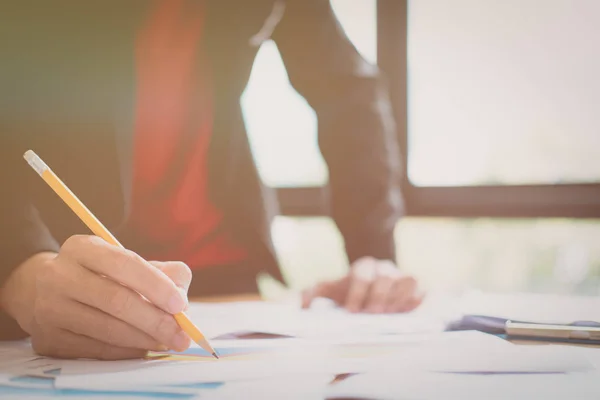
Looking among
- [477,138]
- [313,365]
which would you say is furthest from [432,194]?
[313,365]

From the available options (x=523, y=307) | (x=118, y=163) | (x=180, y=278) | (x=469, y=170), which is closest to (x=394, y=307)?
(x=523, y=307)

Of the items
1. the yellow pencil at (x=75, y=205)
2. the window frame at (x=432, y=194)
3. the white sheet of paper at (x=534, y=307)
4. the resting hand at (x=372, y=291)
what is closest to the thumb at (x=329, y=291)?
the resting hand at (x=372, y=291)

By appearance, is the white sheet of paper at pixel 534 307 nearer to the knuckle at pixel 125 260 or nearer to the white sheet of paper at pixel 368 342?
the white sheet of paper at pixel 368 342

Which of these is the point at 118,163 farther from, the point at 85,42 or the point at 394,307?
the point at 394,307

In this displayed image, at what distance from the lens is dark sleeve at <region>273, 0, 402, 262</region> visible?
68 cm

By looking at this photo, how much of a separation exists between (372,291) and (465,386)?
0.23m

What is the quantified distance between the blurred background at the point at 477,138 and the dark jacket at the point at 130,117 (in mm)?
39

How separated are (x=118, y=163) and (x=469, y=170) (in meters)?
0.59

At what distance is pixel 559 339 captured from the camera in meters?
0.34

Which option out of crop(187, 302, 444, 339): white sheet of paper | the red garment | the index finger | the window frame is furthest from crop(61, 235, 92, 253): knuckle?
the window frame

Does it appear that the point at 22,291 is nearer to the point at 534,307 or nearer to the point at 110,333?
the point at 110,333

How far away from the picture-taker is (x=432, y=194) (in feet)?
2.78

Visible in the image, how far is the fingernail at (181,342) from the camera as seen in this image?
30 centimetres

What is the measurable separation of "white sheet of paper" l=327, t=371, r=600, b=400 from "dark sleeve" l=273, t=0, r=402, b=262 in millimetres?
400
